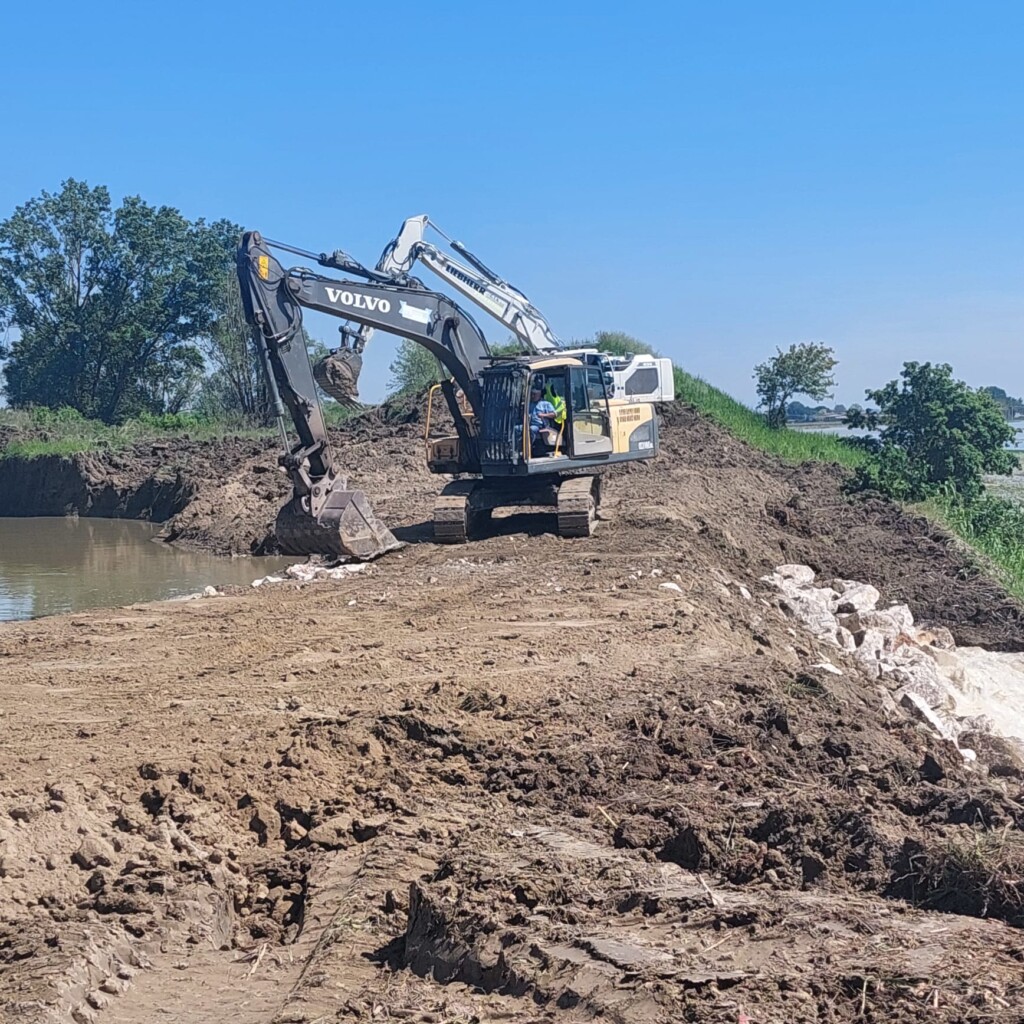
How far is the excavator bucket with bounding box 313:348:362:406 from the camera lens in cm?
1395

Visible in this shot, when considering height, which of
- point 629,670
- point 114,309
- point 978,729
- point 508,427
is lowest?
point 978,729

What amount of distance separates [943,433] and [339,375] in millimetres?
19000

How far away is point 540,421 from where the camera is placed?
15586 mm

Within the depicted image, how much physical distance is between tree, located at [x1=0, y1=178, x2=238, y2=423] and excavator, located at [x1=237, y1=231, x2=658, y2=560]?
129 feet

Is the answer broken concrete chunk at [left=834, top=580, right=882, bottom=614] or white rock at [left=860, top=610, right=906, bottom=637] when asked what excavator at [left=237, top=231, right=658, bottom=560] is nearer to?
broken concrete chunk at [left=834, top=580, right=882, bottom=614]

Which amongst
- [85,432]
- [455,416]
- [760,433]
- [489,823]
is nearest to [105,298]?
[85,432]

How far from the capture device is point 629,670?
891 centimetres

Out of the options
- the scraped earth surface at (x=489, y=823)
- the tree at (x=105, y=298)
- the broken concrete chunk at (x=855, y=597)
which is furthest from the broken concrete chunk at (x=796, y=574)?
the tree at (x=105, y=298)

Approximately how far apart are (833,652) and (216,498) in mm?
17038

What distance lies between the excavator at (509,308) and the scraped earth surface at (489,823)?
572cm

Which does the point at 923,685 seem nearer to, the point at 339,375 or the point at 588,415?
the point at 588,415

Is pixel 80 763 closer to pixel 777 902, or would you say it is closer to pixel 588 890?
pixel 588 890

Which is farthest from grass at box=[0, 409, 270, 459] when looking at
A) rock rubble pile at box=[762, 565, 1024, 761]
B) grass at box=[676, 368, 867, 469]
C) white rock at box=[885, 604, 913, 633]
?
white rock at box=[885, 604, 913, 633]

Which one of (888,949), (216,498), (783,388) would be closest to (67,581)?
(216,498)
